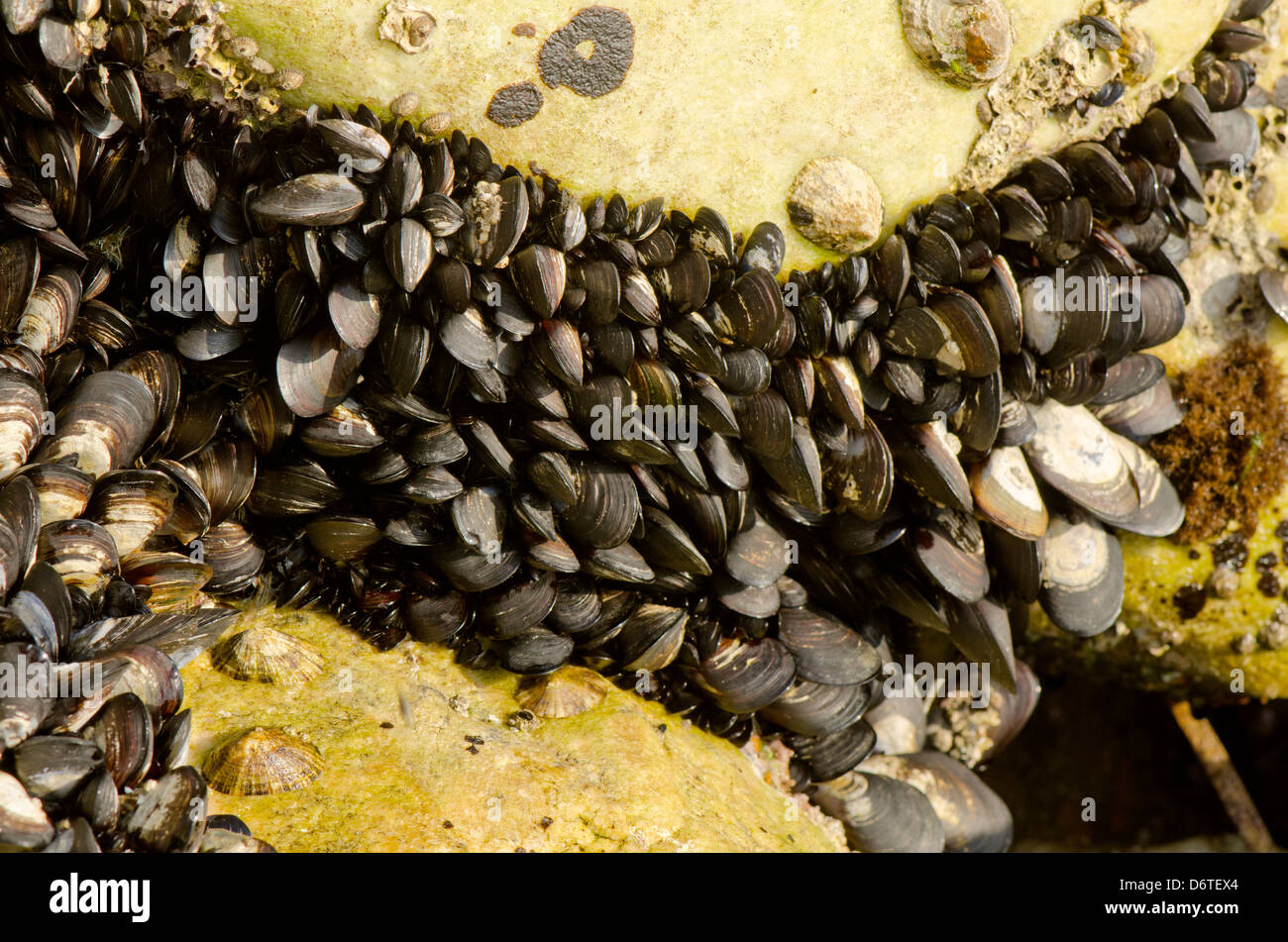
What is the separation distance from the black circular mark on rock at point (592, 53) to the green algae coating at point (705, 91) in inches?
1.1

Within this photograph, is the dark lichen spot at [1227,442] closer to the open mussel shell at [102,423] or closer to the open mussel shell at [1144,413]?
the open mussel shell at [1144,413]

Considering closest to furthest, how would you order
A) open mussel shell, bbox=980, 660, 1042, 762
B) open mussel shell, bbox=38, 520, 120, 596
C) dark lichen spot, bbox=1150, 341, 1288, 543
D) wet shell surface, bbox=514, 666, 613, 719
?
1. open mussel shell, bbox=38, 520, 120, 596
2. wet shell surface, bbox=514, 666, 613, 719
3. dark lichen spot, bbox=1150, 341, 1288, 543
4. open mussel shell, bbox=980, 660, 1042, 762

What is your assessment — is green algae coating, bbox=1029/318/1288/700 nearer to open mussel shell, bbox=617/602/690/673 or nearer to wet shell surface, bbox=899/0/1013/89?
wet shell surface, bbox=899/0/1013/89

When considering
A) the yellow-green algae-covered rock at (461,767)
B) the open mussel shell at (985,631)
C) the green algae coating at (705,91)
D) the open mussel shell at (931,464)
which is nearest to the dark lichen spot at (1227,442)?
the open mussel shell at (985,631)

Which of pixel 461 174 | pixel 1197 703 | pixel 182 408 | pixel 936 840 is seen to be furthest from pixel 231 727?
pixel 1197 703

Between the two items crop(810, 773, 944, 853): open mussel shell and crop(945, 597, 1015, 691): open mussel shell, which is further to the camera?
crop(810, 773, 944, 853): open mussel shell

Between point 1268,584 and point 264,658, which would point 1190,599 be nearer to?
point 1268,584

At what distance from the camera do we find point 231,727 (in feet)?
10.9

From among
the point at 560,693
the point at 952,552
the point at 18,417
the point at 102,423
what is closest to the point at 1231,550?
the point at 952,552

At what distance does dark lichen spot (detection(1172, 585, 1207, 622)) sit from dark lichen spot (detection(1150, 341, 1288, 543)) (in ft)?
0.88

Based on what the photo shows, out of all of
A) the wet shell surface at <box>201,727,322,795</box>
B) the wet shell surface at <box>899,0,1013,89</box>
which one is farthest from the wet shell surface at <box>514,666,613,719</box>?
the wet shell surface at <box>899,0,1013,89</box>

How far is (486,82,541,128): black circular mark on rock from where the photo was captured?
338 cm

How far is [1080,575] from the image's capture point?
14.2 feet
